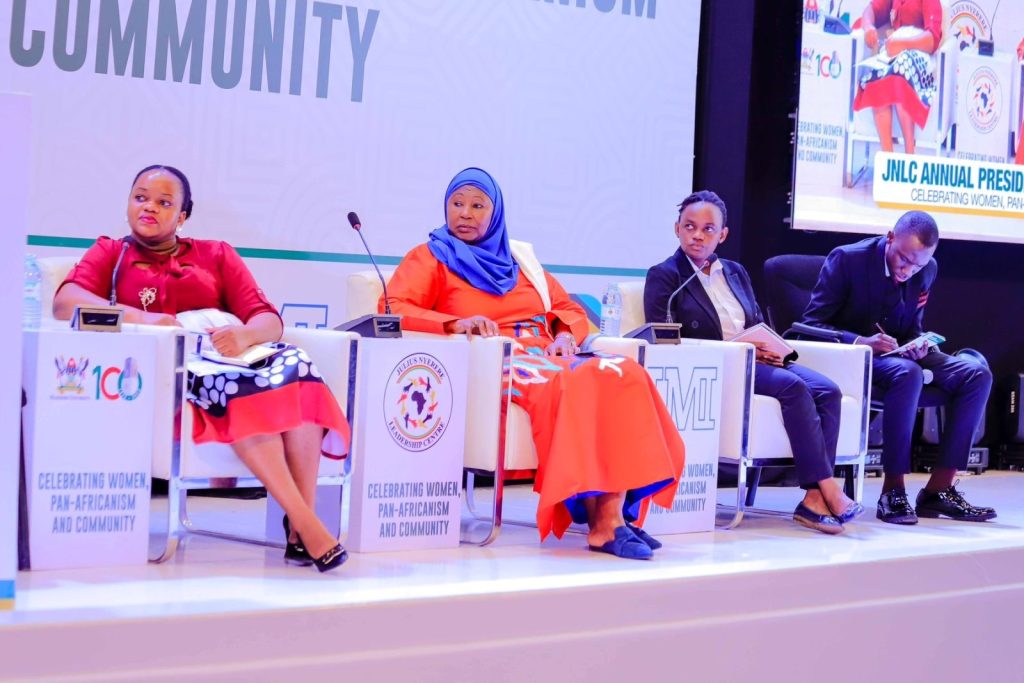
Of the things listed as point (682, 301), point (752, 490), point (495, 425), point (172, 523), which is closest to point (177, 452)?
point (172, 523)

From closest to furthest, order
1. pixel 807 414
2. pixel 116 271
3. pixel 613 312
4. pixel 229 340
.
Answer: pixel 229 340 < pixel 116 271 < pixel 807 414 < pixel 613 312

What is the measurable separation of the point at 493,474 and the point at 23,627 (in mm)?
1471

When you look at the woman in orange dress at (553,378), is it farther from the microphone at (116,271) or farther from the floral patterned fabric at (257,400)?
the microphone at (116,271)

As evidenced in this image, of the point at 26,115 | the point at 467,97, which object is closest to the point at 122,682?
the point at 26,115

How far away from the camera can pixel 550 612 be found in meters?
3.01

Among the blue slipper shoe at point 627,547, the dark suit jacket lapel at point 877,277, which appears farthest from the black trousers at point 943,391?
the blue slipper shoe at point 627,547

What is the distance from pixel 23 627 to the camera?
7.80 ft

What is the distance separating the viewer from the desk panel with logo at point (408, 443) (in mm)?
3412

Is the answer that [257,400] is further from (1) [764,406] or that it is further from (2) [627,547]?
Result: (1) [764,406]

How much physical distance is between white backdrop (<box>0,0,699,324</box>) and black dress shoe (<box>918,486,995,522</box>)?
142 cm

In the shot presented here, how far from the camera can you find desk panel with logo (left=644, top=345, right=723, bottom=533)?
3945 mm

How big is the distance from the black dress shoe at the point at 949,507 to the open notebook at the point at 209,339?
94.5 inches

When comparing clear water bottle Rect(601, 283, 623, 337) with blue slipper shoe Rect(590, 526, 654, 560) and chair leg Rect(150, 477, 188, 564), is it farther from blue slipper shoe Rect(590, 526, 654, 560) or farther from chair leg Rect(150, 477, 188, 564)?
chair leg Rect(150, 477, 188, 564)

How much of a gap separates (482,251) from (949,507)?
1.82 m
